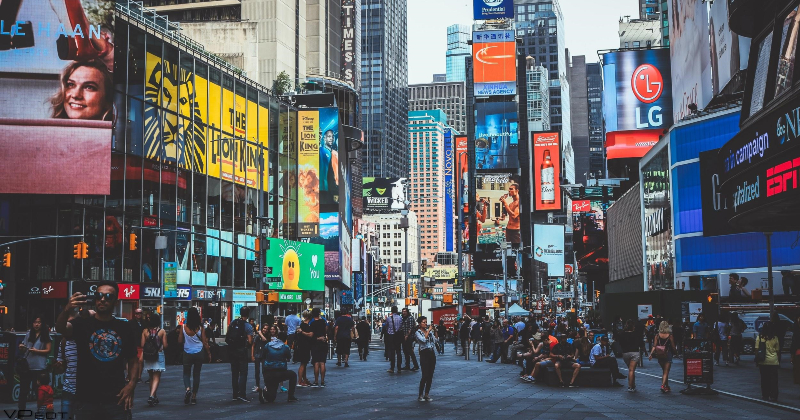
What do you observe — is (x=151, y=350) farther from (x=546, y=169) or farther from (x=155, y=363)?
(x=546, y=169)

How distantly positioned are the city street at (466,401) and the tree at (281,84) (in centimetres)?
7186

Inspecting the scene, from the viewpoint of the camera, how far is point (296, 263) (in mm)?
77438

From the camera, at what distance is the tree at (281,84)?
95.7m

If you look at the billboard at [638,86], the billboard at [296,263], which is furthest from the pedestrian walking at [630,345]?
the billboard at [638,86]

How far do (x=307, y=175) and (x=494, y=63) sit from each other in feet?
304

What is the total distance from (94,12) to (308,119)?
3201cm

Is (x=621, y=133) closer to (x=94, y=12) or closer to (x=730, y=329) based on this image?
(x=94, y=12)

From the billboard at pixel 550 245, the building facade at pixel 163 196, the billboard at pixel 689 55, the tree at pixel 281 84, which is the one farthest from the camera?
the billboard at pixel 550 245

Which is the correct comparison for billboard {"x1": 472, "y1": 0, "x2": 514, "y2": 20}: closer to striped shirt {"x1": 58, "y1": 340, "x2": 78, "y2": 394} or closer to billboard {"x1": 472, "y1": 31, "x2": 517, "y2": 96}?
billboard {"x1": 472, "y1": 31, "x2": 517, "y2": 96}

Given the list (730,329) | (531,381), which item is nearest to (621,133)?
(730,329)

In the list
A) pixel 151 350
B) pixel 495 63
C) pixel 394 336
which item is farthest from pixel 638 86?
pixel 151 350

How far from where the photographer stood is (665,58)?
321 ft

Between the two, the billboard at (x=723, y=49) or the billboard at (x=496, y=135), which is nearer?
the billboard at (x=723, y=49)

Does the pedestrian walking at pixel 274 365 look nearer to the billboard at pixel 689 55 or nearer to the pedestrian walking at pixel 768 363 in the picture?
the pedestrian walking at pixel 768 363
